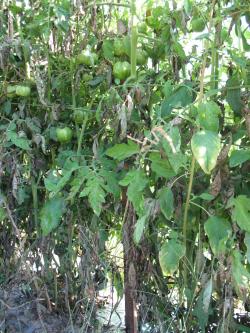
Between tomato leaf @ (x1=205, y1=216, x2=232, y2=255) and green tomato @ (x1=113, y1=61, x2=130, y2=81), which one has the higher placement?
green tomato @ (x1=113, y1=61, x2=130, y2=81)

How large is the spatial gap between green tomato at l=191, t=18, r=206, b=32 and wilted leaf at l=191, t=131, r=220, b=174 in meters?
0.46

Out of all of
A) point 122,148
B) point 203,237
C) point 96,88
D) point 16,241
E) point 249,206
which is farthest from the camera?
point 16,241

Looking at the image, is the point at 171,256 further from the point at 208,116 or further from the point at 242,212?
the point at 208,116

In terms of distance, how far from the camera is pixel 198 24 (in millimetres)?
1477

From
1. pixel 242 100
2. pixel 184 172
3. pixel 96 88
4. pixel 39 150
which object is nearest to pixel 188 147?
pixel 184 172

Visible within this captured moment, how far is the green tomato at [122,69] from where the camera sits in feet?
4.88

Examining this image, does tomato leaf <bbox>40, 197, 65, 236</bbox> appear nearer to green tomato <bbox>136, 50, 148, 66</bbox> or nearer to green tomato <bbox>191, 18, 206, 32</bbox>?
green tomato <bbox>136, 50, 148, 66</bbox>

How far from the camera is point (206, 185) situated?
4.73ft

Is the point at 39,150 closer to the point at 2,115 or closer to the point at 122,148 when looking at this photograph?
the point at 2,115

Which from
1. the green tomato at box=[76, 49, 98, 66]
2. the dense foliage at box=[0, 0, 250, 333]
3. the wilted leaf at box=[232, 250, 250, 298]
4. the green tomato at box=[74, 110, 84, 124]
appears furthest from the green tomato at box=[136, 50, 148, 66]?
the wilted leaf at box=[232, 250, 250, 298]

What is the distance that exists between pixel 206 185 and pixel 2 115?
29.9 inches

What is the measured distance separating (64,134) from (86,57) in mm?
245

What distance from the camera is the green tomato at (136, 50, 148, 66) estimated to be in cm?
153

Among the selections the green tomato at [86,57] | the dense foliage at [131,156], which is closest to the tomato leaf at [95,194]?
the dense foliage at [131,156]
